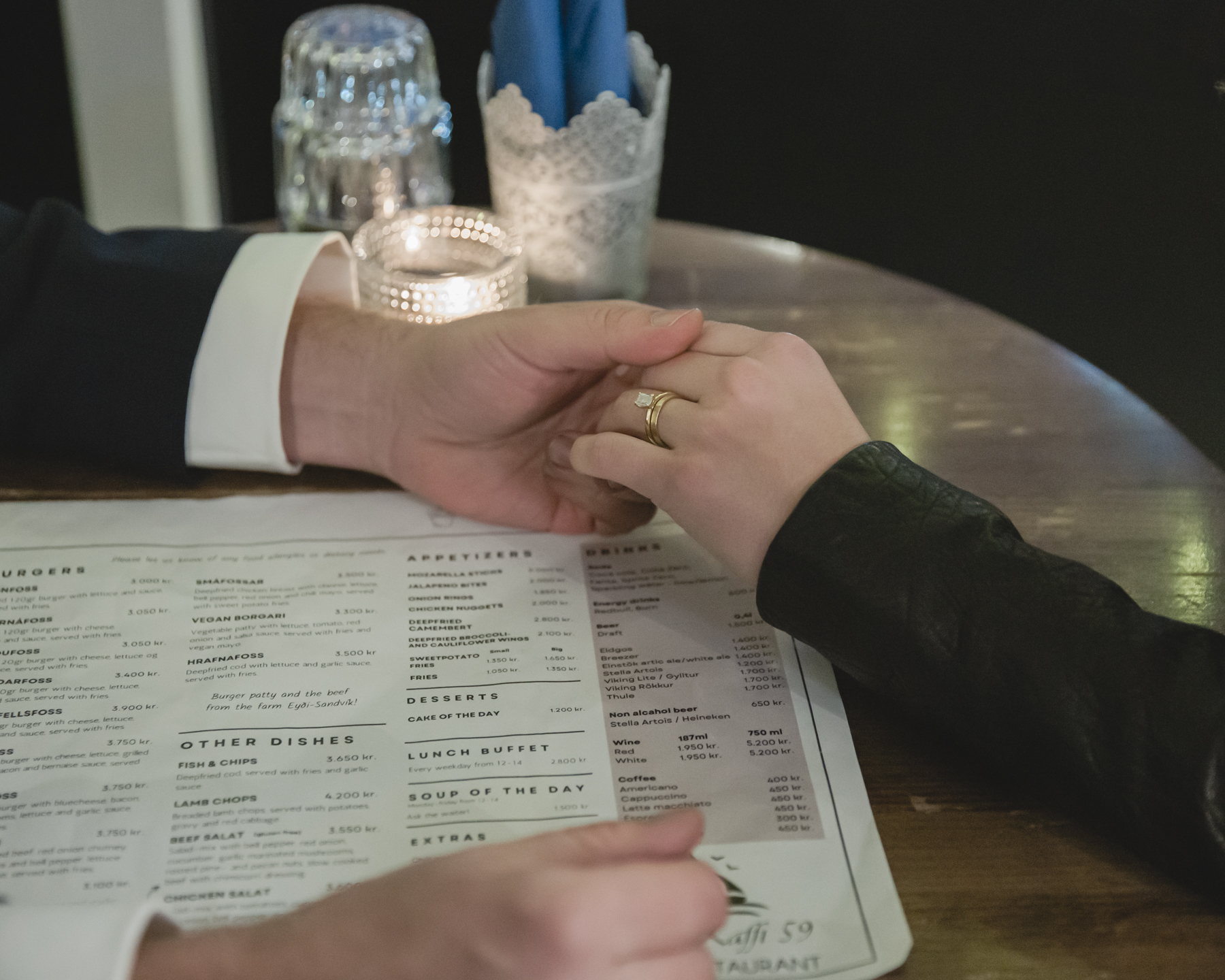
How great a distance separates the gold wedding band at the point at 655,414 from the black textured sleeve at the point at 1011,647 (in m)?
0.11

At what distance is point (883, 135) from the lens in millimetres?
1754

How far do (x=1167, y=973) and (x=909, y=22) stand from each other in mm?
1551

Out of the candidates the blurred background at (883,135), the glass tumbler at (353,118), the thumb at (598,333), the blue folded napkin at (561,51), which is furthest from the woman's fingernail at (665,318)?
the blurred background at (883,135)

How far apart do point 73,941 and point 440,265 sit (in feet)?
1.80

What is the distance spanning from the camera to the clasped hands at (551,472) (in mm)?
376

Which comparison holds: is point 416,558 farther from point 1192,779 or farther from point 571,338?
point 1192,779

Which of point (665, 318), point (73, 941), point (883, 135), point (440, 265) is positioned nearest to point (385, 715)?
point (73, 941)

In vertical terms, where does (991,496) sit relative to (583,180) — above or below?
below

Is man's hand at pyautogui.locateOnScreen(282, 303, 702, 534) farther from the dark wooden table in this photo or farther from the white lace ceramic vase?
the white lace ceramic vase

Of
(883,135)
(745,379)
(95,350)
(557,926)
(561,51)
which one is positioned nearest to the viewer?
(557,926)

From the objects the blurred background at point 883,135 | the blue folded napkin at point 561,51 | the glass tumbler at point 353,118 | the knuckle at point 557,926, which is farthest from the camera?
the blurred background at point 883,135

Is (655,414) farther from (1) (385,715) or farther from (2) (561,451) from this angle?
(1) (385,715)

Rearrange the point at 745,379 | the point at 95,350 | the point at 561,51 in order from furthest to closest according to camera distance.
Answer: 1. the point at 561,51
2. the point at 95,350
3. the point at 745,379

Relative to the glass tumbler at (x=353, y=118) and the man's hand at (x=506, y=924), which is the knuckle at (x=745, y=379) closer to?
the man's hand at (x=506, y=924)
